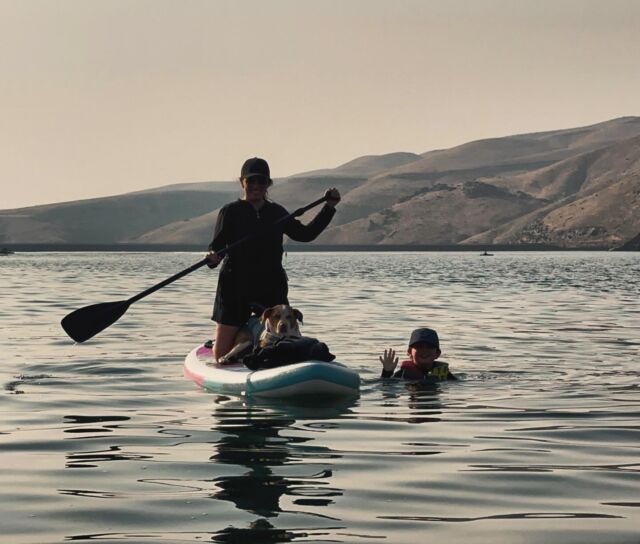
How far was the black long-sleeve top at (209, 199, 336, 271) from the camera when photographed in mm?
13758

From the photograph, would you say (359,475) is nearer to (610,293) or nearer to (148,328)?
(148,328)

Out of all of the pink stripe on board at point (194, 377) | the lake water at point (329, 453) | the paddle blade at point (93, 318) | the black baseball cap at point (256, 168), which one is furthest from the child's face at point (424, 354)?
the paddle blade at point (93, 318)

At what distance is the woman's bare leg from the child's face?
85.6 inches

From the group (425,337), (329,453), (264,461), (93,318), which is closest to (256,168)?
(425,337)

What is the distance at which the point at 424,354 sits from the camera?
1488 cm

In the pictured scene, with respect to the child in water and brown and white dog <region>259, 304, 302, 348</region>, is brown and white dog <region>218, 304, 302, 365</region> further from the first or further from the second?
the child in water

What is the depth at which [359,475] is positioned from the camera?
8.83 m

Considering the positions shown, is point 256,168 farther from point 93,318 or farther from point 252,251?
point 93,318

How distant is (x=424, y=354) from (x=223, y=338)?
241 centimetres

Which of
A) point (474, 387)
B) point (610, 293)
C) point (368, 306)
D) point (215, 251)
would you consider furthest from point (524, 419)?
point (610, 293)

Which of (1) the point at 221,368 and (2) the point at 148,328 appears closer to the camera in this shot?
(1) the point at 221,368

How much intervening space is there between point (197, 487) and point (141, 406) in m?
5.16

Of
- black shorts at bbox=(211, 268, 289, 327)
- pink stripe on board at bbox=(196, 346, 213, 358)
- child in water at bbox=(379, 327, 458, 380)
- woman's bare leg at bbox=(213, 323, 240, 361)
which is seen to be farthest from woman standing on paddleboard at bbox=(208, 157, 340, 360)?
pink stripe on board at bbox=(196, 346, 213, 358)

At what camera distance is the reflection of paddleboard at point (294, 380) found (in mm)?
13000
